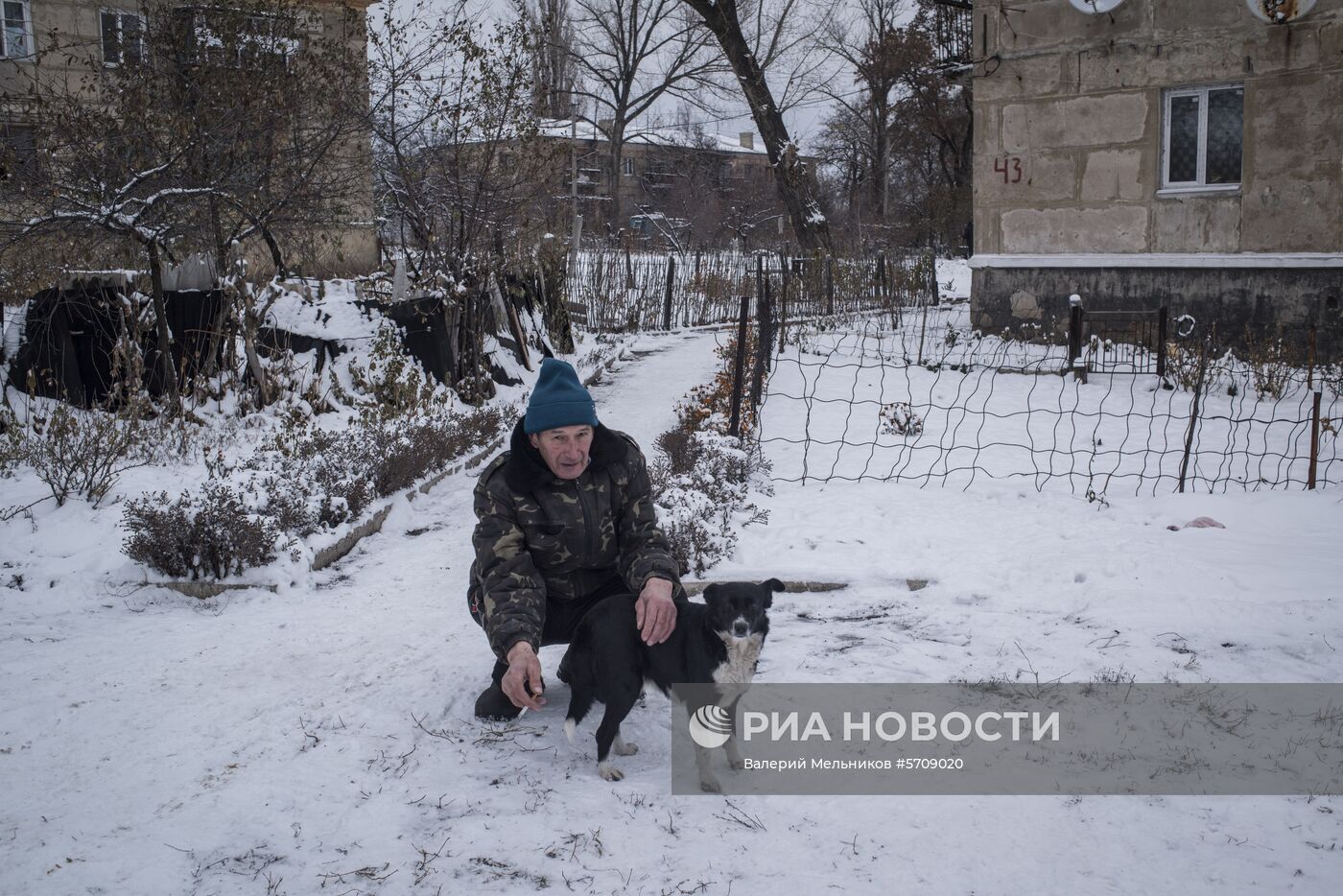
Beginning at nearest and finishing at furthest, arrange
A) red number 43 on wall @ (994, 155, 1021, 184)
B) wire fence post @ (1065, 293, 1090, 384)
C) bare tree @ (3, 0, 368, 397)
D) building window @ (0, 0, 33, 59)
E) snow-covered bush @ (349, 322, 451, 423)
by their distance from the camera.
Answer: bare tree @ (3, 0, 368, 397), snow-covered bush @ (349, 322, 451, 423), wire fence post @ (1065, 293, 1090, 384), red number 43 on wall @ (994, 155, 1021, 184), building window @ (0, 0, 33, 59)

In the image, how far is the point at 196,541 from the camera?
524cm

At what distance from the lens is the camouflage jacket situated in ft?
11.4

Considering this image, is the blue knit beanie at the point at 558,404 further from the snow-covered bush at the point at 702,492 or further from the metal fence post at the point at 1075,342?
the metal fence post at the point at 1075,342

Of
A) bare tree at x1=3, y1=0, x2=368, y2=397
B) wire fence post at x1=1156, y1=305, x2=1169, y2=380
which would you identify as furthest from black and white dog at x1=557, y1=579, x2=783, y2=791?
wire fence post at x1=1156, y1=305, x2=1169, y2=380

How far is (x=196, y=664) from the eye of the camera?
4312 mm

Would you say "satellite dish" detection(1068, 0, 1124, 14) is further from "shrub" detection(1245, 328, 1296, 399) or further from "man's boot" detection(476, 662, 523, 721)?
"man's boot" detection(476, 662, 523, 721)

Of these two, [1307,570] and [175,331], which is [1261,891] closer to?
[1307,570]

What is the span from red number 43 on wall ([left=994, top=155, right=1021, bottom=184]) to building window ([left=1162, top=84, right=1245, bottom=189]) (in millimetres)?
1743

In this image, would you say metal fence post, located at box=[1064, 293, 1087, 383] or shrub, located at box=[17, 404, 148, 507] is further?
metal fence post, located at box=[1064, 293, 1087, 383]

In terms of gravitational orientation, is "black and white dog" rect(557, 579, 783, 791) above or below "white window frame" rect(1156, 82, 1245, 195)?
below

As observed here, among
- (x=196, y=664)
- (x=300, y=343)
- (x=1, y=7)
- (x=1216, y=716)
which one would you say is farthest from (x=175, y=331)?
(x=1, y=7)

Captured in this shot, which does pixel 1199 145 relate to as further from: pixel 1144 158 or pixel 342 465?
pixel 342 465

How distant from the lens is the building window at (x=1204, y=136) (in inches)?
481

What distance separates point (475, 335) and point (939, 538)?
6452mm
